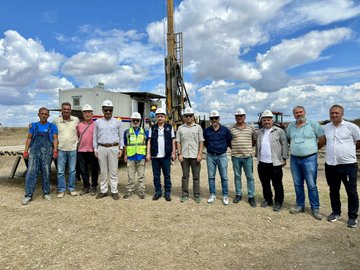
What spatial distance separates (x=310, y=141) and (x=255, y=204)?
1.59m

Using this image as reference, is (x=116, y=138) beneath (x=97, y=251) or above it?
above

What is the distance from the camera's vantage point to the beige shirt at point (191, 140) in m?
5.76

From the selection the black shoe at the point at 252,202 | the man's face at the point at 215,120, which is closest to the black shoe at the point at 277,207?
the black shoe at the point at 252,202

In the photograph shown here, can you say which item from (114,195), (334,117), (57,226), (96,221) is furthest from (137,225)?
(334,117)

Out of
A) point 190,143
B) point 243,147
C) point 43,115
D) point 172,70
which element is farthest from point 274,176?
point 172,70

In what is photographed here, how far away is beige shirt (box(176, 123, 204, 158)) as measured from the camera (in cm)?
576

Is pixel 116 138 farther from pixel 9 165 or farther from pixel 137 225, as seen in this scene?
pixel 9 165

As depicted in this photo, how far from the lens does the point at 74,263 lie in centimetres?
344

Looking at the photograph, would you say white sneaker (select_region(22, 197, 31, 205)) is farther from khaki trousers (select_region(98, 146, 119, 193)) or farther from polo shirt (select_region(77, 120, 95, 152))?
khaki trousers (select_region(98, 146, 119, 193))

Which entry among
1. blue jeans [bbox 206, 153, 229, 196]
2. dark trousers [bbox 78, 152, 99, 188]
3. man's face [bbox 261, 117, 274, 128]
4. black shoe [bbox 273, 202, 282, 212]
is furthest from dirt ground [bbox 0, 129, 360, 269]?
man's face [bbox 261, 117, 274, 128]

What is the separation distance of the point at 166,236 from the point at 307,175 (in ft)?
8.37

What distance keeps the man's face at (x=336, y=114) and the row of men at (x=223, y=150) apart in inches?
0.5

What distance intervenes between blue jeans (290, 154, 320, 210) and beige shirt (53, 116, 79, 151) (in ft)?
14.0

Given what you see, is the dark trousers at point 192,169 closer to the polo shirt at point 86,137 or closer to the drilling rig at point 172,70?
the polo shirt at point 86,137
